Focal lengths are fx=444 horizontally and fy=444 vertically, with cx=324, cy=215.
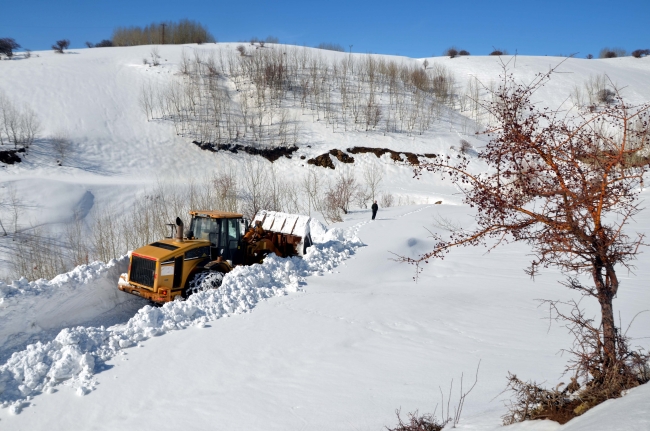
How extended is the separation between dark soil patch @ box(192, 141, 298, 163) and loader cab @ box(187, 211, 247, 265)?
29.3 meters

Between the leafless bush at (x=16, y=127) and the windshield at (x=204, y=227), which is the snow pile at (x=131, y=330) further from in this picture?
the leafless bush at (x=16, y=127)

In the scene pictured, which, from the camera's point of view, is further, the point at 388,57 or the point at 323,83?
the point at 388,57

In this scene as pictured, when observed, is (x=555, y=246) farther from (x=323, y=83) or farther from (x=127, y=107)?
→ (x=323, y=83)

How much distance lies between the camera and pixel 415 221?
821 inches

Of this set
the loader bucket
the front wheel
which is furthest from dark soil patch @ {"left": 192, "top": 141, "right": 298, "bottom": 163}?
the front wheel

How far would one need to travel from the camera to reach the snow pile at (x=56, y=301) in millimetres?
8797

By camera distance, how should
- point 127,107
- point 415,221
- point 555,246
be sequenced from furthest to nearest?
point 127,107 → point 415,221 → point 555,246

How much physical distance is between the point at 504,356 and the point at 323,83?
1945 inches

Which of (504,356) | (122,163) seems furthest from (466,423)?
(122,163)

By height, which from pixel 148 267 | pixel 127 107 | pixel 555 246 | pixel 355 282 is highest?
pixel 127 107

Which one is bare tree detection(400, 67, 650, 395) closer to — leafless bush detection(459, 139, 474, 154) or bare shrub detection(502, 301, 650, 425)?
bare shrub detection(502, 301, 650, 425)

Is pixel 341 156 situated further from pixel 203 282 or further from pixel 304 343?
pixel 304 343

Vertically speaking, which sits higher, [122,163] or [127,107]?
[127,107]

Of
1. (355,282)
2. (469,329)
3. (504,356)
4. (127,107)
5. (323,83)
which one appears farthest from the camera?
(323,83)
